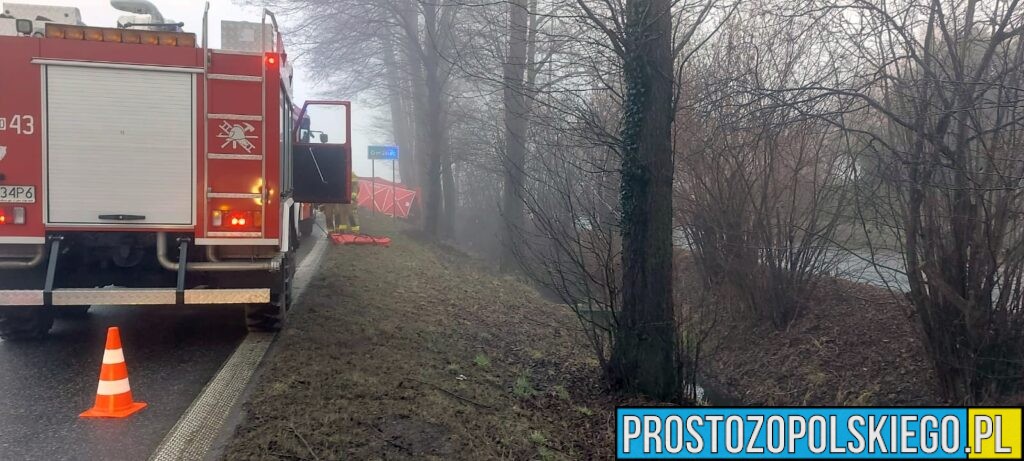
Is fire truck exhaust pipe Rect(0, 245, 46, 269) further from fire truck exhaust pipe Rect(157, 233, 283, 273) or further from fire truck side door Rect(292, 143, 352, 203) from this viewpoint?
fire truck side door Rect(292, 143, 352, 203)

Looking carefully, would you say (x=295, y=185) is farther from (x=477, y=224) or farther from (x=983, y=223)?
(x=477, y=224)

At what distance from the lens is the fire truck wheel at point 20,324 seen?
6.76m

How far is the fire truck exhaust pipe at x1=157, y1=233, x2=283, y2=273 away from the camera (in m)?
6.21

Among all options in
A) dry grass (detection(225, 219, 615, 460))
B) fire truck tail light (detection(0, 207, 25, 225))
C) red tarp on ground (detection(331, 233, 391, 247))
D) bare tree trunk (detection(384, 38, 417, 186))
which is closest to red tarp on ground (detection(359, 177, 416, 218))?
bare tree trunk (detection(384, 38, 417, 186))

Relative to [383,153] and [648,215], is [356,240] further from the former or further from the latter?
[648,215]

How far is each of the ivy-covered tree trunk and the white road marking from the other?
10.4 ft

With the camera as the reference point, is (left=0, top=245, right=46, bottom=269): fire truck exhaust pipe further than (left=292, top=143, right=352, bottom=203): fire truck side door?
No

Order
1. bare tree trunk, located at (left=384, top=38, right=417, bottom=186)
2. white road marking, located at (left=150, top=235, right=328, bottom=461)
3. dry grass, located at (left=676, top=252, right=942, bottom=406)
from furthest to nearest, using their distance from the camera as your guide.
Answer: bare tree trunk, located at (left=384, top=38, right=417, bottom=186) → dry grass, located at (left=676, top=252, right=942, bottom=406) → white road marking, located at (left=150, top=235, right=328, bottom=461)

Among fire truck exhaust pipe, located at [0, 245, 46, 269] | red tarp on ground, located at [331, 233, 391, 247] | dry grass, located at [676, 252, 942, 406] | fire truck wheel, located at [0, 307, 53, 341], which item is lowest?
dry grass, located at [676, 252, 942, 406]

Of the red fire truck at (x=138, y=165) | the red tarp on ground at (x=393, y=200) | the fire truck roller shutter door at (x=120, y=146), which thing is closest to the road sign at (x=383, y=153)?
the red tarp on ground at (x=393, y=200)

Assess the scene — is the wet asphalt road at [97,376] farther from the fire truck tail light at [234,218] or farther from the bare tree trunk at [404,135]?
the bare tree trunk at [404,135]

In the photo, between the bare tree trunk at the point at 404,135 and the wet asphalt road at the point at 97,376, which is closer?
the wet asphalt road at the point at 97,376

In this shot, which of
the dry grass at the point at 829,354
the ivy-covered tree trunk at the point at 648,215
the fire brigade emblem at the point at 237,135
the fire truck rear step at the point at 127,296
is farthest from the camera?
the dry grass at the point at 829,354

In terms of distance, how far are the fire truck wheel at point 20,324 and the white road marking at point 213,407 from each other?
2.04m
